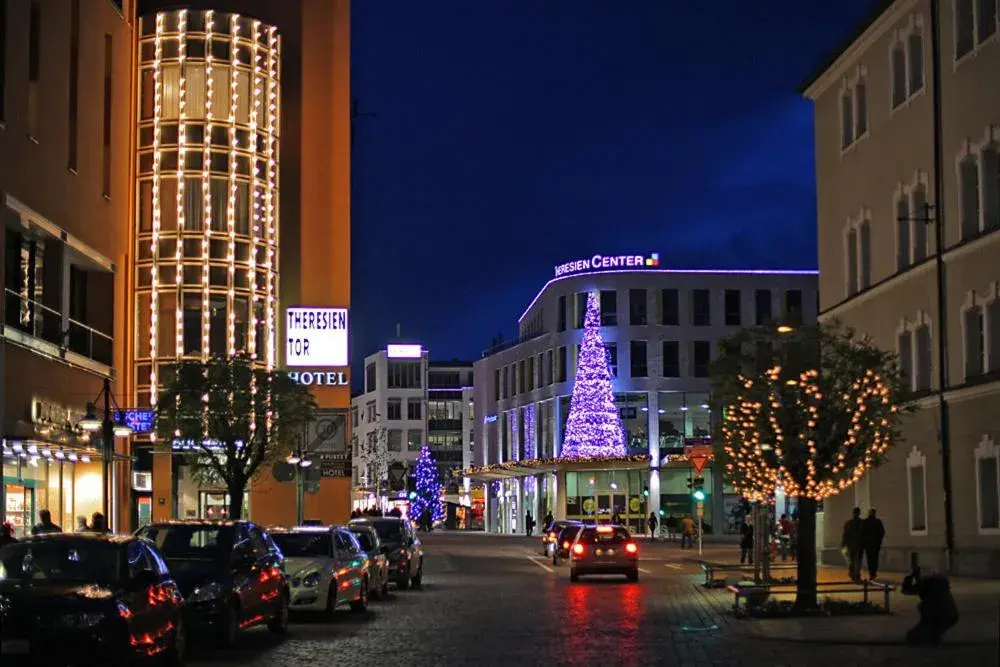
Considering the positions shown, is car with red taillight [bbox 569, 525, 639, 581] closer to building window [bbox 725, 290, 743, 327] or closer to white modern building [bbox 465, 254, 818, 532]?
white modern building [bbox 465, 254, 818, 532]

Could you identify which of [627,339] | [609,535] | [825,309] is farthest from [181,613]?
[627,339]

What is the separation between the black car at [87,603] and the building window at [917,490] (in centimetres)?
2713

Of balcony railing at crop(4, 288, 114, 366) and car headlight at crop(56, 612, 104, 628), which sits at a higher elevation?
balcony railing at crop(4, 288, 114, 366)

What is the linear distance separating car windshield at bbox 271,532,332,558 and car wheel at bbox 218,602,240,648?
6027 millimetres

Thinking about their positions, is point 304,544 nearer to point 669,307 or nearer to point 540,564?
point 540,564

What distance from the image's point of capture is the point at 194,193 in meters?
56.7

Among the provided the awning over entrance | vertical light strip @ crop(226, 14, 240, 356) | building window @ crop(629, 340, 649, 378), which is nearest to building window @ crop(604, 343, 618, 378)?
building window @ crop(629, 340, 649, 378)

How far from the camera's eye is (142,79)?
186ft

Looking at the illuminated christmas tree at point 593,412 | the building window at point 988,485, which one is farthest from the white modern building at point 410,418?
the building window at point 988,485

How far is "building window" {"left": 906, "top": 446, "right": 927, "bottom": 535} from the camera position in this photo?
134 ft

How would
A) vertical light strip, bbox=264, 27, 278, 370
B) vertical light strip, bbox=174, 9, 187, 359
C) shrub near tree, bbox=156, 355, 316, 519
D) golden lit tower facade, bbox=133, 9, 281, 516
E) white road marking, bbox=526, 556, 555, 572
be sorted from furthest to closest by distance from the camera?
1. vertical light strip, bbox=264, 27, 278, 370
2. golden lit tower facade, bbox=133, 9, 281, 516
3. vertical light strip, bbox=174, 9, 187, 359
4. white road marking, bbox=526, 556, 555, 572
5. shrub near tree, bbox=156, 355, 316, 519

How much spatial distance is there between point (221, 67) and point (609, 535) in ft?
88.5

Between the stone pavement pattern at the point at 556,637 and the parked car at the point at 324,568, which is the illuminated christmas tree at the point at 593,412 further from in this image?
the parked car at the point at 324,568

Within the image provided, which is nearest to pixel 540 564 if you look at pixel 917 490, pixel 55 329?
pixel 917 490
